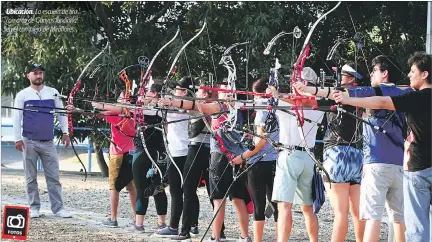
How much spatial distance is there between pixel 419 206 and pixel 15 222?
2926 millimetres

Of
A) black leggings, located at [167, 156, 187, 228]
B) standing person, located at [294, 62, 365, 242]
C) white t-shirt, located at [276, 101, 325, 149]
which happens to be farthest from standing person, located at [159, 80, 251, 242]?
standing person, located at [294, 62, 365, 242]

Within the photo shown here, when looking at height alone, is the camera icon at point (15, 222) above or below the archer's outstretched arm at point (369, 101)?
below

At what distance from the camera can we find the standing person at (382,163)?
15.7ft

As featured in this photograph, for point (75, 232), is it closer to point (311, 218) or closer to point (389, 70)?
point (311, 218)

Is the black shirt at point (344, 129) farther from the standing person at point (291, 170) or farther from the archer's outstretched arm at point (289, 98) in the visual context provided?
the archer's outstretched arm at point (289, 98)

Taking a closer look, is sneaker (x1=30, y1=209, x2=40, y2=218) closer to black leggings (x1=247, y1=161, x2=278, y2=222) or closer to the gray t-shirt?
the gray t-shirt

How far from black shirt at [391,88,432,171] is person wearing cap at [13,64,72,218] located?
11.9 ft

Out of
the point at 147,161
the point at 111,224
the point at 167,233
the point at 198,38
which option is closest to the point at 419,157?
the point at 167,233

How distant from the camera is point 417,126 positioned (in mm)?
4434

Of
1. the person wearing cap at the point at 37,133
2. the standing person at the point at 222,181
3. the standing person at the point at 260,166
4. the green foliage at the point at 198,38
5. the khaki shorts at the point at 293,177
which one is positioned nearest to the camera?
the khaki shorts at the point at 293,177

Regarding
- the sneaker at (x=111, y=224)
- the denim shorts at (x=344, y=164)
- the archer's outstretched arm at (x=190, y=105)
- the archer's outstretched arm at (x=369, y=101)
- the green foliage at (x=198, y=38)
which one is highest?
the green foliage at (x=198, y=38)

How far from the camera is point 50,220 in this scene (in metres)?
7.34

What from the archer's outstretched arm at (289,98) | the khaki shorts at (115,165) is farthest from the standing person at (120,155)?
the archer's outstretched arm at (289,98)

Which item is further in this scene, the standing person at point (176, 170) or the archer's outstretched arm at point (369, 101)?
the standing person at point (176, 170)
